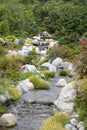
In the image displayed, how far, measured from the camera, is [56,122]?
33.9ft

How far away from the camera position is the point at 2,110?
38.8ft

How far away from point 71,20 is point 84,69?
16.6m

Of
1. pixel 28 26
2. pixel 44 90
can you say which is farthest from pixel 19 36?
pixel 44 90

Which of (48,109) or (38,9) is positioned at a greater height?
(38,9)

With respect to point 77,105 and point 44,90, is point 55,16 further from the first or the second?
point 77,105

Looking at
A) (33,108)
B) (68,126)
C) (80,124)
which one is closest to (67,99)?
(33,108)

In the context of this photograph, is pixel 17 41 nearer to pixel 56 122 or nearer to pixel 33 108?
pixel 33 108

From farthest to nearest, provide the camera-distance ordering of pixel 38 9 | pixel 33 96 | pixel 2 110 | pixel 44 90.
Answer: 1. pixel 38 9
2. pixel 44 90
3. pixel 33 96
4. pixel 2 110

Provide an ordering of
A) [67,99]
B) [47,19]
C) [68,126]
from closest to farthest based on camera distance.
Result: [68,126] → [67,99] → [47,19]

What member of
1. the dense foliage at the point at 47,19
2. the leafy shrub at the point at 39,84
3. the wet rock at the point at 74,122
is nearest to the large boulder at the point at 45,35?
the dense foliage at the point at 47,19

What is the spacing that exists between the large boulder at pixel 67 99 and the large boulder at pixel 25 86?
7.94 feet

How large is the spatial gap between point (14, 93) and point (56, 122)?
335 centimetres

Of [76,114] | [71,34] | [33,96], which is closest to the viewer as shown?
[76,114]

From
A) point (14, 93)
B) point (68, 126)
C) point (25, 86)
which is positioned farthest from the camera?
point (25, 86)
